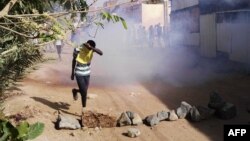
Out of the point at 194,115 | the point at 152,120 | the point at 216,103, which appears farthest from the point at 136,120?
the point at 216,103

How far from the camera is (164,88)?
32.9 feet

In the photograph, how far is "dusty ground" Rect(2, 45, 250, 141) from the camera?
6.28 metres

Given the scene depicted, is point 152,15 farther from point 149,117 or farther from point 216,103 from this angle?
point 149,117

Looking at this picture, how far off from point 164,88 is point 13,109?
4261mm

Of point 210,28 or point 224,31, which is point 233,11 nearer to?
point 224,31

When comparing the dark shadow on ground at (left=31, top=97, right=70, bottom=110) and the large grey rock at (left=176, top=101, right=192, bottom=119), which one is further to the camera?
the dark shadow on ground at (left=31, top=97, right=70, bottom=110)

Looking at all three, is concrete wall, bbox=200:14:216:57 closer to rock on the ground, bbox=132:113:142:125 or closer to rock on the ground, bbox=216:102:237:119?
rock on the ground, bbox=216:102:237:119

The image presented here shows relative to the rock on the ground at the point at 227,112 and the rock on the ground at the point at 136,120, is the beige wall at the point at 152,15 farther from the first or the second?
the rock on the ground at the point at 136,120

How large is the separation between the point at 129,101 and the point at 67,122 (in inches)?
92.2

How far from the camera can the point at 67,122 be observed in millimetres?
6543

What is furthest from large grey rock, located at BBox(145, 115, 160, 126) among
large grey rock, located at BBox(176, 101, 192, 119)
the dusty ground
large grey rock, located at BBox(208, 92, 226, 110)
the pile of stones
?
large grey rock, located at BBox(208, 92, 226, 110)

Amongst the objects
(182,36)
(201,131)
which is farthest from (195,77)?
(182,36)

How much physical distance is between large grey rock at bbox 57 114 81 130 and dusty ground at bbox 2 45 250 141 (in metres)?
0.09

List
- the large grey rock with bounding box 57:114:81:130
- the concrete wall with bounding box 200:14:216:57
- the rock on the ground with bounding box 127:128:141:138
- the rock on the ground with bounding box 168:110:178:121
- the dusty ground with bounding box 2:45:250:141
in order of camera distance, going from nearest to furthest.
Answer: the rock on the ground with bounding box 127:128:141:138 → the dusty ground with bounding box 2:45:250:141 → the large grey rock with bounding box 57:114:81:130 → the rock on the ground with bounding box 168:110:178:121 → the concrete wall with bounding box 200:14:216:57
